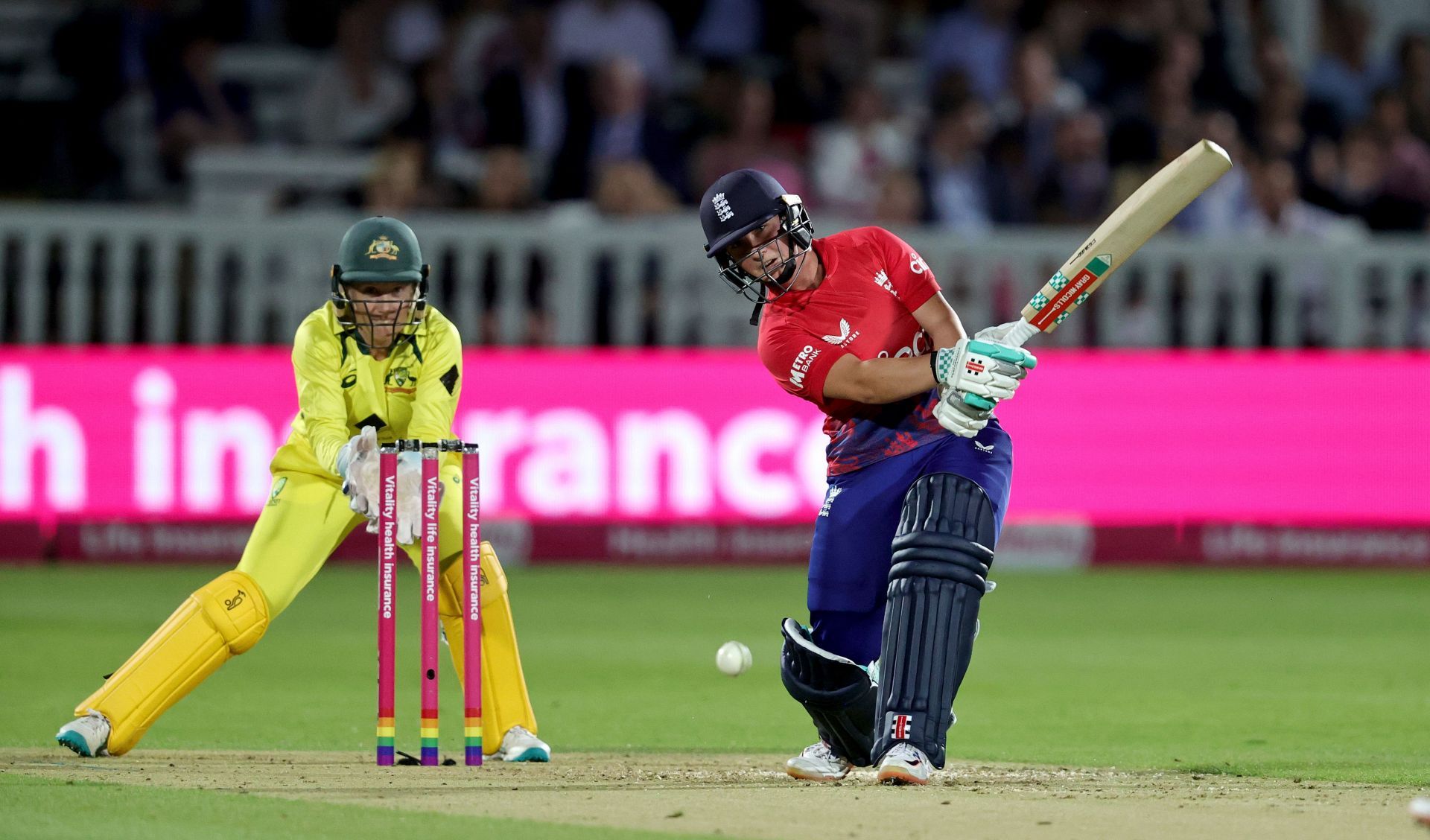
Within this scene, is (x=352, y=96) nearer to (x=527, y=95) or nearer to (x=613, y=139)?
(x=527, y=95)

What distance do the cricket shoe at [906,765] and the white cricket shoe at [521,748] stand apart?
118 centimetres

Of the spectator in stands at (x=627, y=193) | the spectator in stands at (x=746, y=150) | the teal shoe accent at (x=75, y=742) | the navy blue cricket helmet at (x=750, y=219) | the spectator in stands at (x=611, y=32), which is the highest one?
the spectator in stands at (x=611, y=32)

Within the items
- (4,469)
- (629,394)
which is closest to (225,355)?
(4,469)

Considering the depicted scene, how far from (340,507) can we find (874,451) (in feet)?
5.41

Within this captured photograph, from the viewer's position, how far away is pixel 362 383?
6523 millimetres

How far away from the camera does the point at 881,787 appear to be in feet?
18.9

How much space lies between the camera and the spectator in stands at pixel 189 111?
1445cm

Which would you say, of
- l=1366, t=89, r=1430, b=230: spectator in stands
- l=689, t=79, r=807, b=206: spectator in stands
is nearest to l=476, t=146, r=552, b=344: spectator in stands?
l=689, t=79, r=807, b=206: spectator in stands

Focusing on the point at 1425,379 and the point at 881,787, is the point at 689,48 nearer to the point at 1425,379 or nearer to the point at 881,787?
the point at 1425,379

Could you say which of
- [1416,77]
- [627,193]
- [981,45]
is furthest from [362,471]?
[1416,77]

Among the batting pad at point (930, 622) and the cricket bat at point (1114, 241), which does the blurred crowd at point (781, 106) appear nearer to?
the cricket bat at point (1114, 241)

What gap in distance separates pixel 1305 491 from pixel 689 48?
18.7ft

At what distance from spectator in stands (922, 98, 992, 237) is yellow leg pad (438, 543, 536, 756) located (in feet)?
26.0

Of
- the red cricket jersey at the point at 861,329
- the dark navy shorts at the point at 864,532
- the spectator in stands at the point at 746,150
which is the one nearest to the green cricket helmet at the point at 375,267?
the red cricket jersey at the point at 861,329
